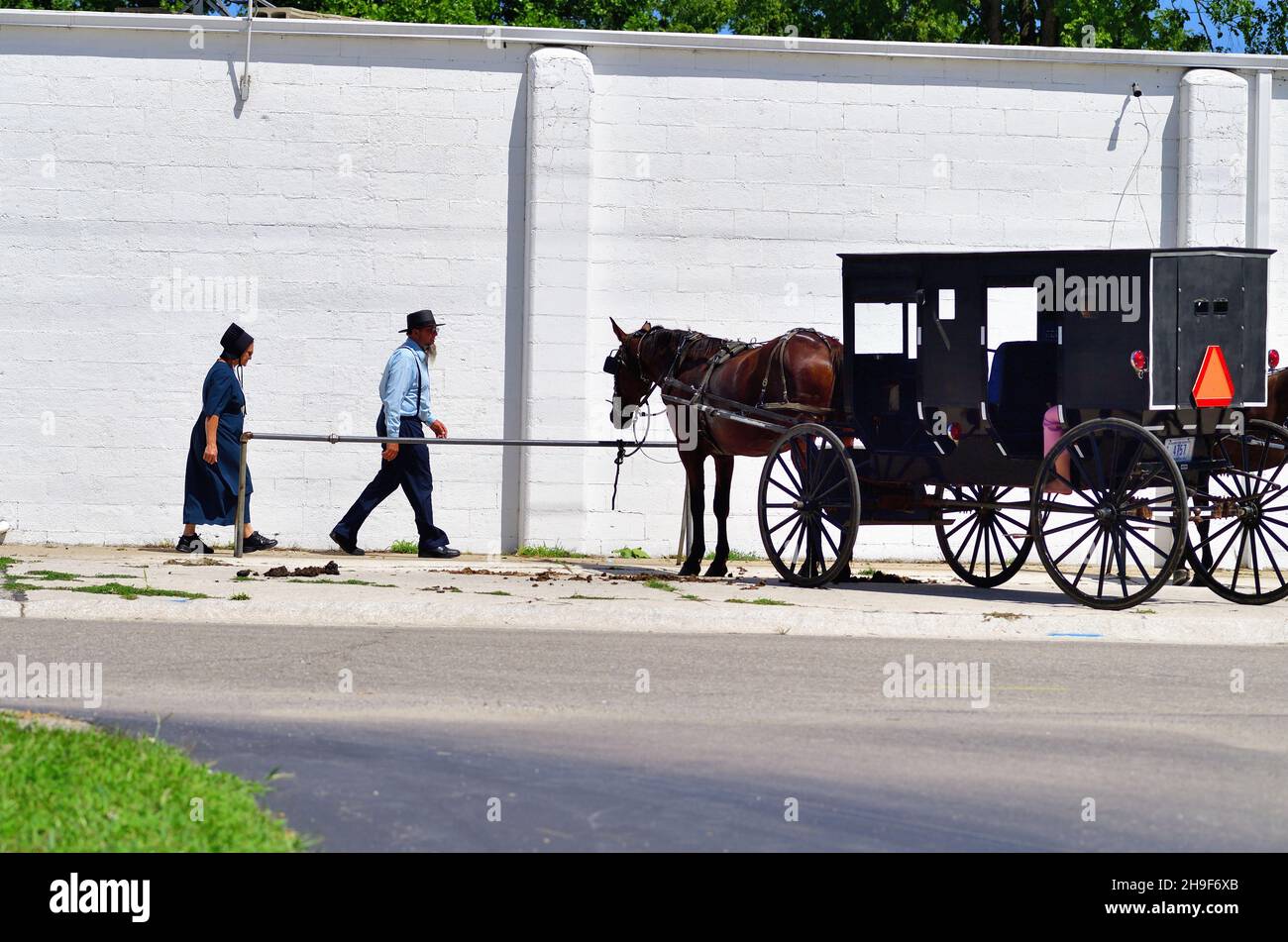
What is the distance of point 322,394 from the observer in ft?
57.4

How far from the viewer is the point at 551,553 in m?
17.4

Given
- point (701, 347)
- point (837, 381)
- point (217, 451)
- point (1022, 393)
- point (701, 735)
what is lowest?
point (701, 735)

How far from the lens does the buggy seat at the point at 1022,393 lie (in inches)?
497

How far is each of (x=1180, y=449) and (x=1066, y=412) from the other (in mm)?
847

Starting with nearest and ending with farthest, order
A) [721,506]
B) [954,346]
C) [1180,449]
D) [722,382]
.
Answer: [1180,449] → [954,346] → [722,382] → [721,506]

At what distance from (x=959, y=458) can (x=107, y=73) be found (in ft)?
32.5

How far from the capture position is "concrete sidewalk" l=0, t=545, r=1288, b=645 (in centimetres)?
1153

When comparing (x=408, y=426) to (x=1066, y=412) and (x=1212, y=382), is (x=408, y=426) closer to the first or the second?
(x=1066, y=412)

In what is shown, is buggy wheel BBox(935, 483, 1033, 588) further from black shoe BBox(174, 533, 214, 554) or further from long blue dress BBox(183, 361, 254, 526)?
black shoe BBox(174, 533, 214, 554)

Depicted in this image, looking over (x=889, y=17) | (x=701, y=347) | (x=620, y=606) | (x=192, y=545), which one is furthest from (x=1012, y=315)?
(x=889, y=17)

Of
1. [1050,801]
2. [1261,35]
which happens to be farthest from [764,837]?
[1261,35]

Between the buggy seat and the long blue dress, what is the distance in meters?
7.01

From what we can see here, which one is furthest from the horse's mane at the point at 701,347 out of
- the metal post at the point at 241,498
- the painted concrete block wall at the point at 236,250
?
the metal post at the point at 241,498
